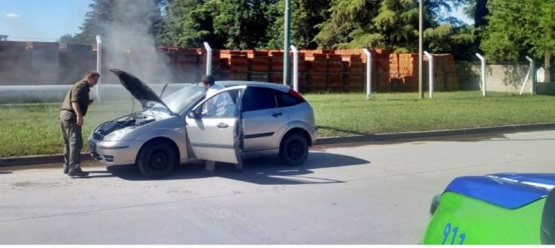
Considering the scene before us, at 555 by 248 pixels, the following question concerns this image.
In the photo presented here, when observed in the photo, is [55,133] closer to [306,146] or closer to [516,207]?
[306,146]

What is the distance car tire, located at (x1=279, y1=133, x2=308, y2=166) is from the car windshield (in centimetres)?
165

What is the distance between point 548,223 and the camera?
8.30 ft

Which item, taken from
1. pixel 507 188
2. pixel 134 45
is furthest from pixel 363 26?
pixel 507 188

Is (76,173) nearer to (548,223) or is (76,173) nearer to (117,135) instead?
(117,135)

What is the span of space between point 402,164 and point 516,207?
8938 millimetres

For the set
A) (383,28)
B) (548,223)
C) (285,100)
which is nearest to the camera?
(548,223)

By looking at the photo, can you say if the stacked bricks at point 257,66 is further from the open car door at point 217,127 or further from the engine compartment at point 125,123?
the open car door at point 217,127

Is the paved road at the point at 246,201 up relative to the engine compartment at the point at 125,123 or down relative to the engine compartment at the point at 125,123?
down

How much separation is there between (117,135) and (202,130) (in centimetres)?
125

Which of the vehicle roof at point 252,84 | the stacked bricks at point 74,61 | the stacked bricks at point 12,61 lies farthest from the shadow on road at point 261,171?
the stacked bricks at point 74,61

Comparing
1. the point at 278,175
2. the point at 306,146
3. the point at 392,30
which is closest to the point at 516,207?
the point at 278,175

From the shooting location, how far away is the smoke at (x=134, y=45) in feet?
68.1

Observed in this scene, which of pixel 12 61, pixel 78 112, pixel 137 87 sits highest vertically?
pixel 12 61

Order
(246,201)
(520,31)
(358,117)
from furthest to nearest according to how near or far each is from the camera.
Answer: (520,31)
(358,117)
(246,201)
